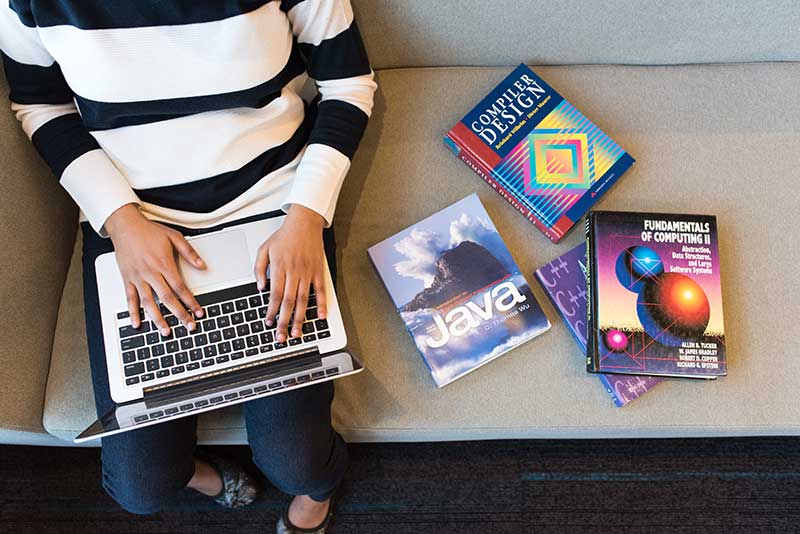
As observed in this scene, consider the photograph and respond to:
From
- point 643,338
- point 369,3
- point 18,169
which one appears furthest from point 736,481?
Answer: point 18,169

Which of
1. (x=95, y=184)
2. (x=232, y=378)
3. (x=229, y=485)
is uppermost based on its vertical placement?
(x=95, y=184)

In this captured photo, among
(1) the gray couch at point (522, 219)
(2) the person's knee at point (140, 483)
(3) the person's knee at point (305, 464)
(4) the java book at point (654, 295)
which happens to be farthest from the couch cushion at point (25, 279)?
(4) the java book at point (654, 295)

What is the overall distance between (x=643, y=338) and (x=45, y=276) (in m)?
0.99

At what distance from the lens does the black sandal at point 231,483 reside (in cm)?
131

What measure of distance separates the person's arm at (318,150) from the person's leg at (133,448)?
0.27 m

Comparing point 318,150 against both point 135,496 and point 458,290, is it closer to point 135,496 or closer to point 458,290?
point 458,290

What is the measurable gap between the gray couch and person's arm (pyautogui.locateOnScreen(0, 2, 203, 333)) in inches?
3.1

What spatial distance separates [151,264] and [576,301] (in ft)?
2.19

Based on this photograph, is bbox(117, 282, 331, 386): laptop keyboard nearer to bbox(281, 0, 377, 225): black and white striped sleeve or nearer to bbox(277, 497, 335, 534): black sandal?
bbox(281, 0, 377, 225): black and white striped sleeve

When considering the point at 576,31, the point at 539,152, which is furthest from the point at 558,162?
the point at 576,31

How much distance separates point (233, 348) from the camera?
919mm

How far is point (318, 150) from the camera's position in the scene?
0.99m

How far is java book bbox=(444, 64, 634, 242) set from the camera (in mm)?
1104

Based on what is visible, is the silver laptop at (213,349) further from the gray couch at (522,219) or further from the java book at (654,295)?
the java book at (654,295)
